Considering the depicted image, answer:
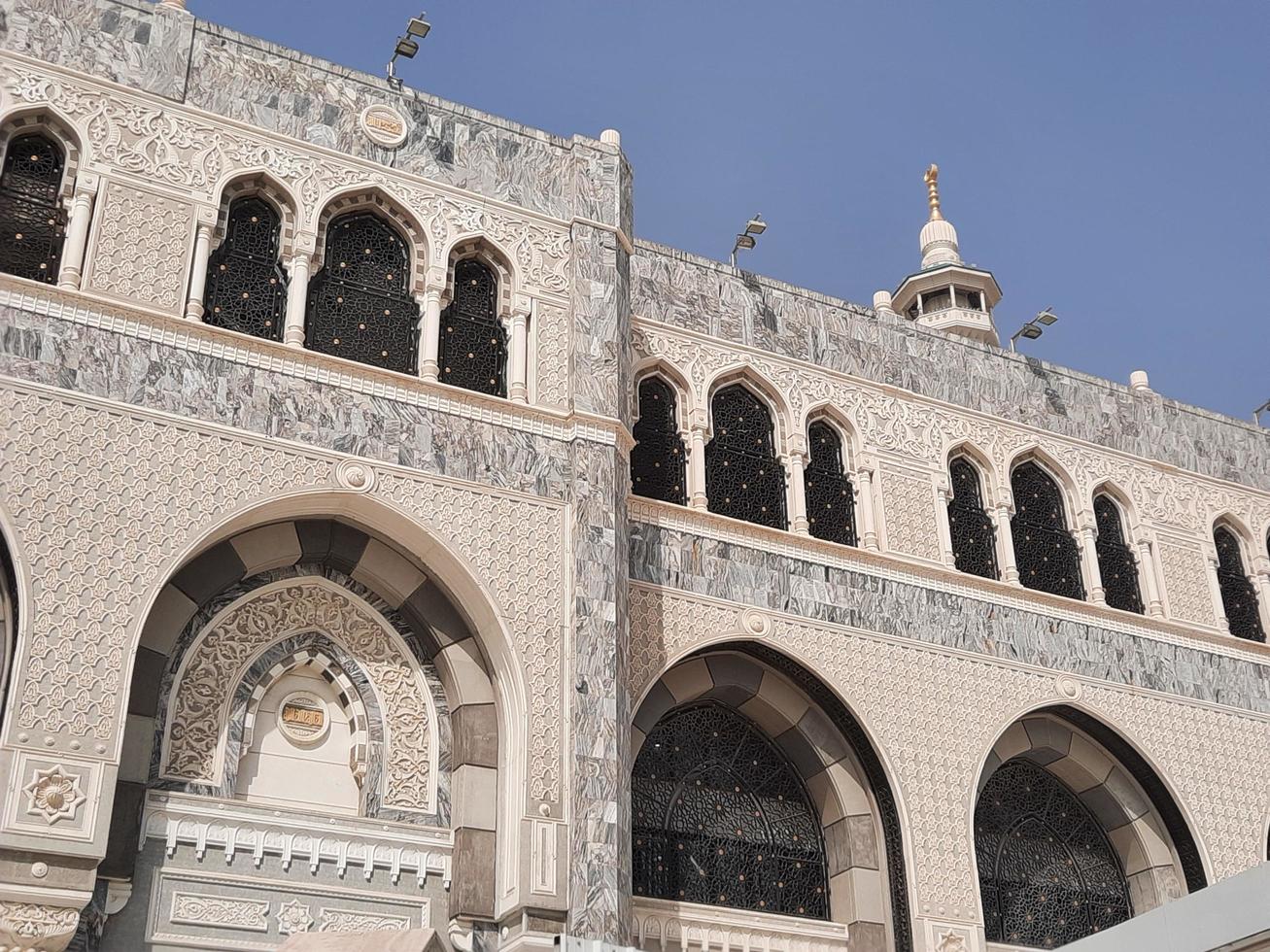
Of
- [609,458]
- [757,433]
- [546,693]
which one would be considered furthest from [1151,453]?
[546,693]

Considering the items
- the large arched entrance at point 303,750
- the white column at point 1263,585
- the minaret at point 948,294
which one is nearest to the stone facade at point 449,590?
the large arched entrance at point 303,750

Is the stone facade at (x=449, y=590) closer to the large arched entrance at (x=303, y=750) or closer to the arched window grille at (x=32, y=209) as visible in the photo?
the large arched entrance at (x=303, y=750)

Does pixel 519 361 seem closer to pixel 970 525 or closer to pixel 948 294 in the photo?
pixel 970 525

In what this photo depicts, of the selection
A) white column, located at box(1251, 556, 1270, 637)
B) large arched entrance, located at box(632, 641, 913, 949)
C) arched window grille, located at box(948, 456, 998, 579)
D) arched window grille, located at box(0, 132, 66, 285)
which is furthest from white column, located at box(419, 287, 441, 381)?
white column, located at box(1251, 556, 1270, 637)

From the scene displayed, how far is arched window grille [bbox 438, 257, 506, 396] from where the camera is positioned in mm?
11898

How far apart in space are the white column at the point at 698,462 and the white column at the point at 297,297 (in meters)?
3.49

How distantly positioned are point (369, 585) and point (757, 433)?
4.05 m

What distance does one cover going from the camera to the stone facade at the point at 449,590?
32.0 ft

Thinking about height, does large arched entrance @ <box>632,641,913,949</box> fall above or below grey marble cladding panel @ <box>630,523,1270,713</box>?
below

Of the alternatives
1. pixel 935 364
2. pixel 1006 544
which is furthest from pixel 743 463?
pixel 1006 544

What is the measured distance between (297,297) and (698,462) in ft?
12.0

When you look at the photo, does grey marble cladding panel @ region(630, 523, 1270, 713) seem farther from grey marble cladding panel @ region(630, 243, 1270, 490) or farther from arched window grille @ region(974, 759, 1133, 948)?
grey marble cladding panel @ region(630, 243, 1270, 490)

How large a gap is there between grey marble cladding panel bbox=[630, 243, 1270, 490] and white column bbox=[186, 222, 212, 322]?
3.82 metres

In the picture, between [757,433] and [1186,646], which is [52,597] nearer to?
[757,433]
